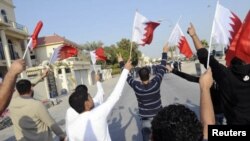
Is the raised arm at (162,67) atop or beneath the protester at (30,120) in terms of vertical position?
atop

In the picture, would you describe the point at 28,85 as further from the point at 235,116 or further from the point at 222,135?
the point at 222,135

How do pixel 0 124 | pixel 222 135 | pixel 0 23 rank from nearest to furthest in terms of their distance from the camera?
pixel 222 135
pixel 0 124
pixel 0 23

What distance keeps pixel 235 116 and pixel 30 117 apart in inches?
96.5

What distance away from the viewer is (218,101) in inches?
161

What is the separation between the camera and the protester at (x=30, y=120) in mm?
4391

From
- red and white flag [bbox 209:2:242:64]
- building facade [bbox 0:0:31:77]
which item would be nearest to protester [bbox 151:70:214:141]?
red and white flag [bbox 209:2:242:64]

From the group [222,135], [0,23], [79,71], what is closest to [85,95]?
[222,135]

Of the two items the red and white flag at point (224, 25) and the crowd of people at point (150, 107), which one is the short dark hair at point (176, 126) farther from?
the red and white flag at point (224, 25)

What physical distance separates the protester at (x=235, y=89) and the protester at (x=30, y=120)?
2.04 meters

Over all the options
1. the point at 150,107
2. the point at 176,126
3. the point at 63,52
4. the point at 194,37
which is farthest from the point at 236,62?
the point at 63,52

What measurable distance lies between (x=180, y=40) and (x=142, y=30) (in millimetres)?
846

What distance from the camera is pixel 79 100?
3617 mm

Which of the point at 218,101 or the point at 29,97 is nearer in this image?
the point at 218,101

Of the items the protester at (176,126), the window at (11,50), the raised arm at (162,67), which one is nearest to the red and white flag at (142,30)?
the raised arm at (162,67)
